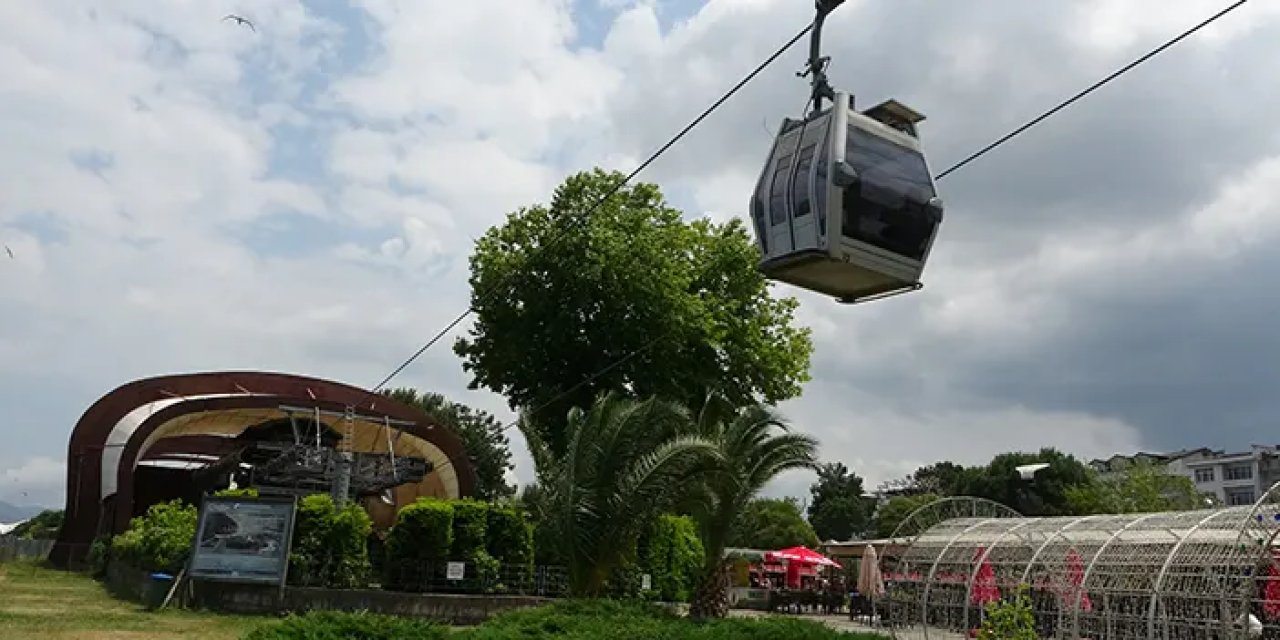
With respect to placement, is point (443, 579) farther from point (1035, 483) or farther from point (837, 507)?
point (837, 507)

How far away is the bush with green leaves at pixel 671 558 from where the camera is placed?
96.9ft

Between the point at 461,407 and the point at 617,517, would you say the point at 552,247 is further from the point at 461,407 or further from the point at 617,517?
the point at 461,407

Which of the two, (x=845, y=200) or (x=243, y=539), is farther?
(x=243, y=539)

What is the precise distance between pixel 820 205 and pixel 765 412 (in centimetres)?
1494

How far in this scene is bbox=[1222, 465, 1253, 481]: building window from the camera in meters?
100

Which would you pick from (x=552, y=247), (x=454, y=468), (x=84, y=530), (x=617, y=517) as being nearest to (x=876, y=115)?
(x=617, y=517)

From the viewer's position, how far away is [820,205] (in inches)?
400

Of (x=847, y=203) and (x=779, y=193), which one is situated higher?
(x=779, y=193)

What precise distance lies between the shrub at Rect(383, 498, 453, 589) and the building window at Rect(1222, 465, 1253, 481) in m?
96.1

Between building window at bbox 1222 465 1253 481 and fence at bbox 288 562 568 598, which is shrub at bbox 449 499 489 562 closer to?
fence at bbox 288 562 568 598

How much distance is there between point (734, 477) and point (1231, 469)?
96.0 m

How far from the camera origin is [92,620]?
20484 millimetres

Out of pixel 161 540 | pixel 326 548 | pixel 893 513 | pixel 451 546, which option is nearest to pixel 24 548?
pixel 161 540

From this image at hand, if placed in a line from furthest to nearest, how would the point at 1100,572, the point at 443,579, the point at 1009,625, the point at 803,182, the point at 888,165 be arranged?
the point at 443,579 < the point at 1100,572 < the point at 1009,625 < the point at 888,165 < the point at 803,182
